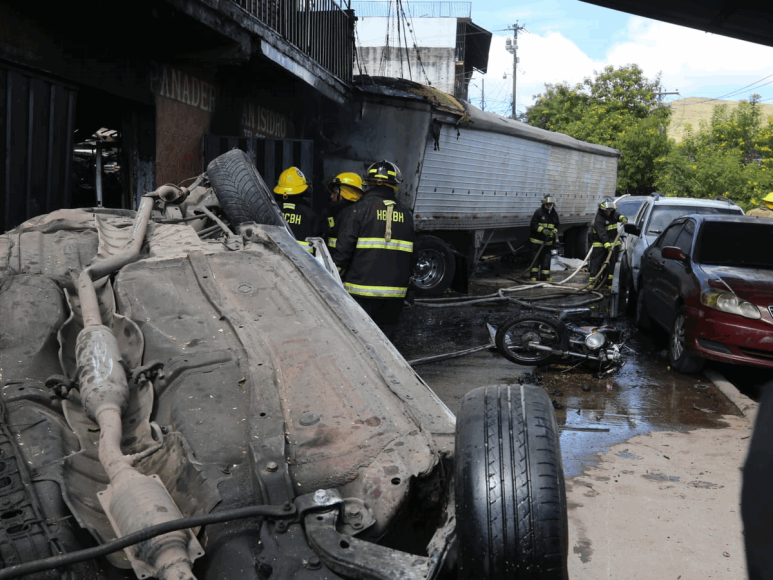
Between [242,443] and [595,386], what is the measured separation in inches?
198

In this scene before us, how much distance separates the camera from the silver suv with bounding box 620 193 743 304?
10680 mm

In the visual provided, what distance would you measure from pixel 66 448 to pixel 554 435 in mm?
1514

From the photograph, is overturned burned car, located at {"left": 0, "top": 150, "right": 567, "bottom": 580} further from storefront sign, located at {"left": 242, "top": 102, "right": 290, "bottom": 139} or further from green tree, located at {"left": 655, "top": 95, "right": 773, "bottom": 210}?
green tree, located at {"left": 655, "top": 95, "right": 773, "bottom": 210}

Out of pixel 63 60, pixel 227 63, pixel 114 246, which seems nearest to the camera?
pixel 114 246

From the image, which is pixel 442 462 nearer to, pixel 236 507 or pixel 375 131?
pixel 236 507

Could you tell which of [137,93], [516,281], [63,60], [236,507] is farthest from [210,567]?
[516,281]

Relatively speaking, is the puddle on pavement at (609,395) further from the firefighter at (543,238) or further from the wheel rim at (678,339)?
the firefighter at (543,238)

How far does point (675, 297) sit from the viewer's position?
7551 mm

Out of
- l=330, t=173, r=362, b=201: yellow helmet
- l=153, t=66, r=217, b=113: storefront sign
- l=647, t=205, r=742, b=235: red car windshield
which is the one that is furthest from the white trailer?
l=330, t=173, r=362, b=201: yellow helmet

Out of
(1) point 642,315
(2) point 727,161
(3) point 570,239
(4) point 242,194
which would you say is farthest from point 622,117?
(4) point 242,194

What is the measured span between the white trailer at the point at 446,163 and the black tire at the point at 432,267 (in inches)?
0.6

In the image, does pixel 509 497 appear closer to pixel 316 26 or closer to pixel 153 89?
pixel 153 89

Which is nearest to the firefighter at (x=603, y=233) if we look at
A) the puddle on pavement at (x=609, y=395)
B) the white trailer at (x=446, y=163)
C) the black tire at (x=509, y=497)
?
the white trailer at (x=446, y=163)

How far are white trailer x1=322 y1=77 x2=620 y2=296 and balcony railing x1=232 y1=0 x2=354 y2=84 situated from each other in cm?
65
